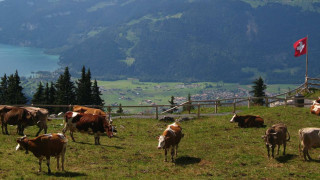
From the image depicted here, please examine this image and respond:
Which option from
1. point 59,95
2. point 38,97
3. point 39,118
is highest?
point 59,95

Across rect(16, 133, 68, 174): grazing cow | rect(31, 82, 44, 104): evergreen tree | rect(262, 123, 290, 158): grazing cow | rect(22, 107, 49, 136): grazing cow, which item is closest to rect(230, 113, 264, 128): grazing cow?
rect(262, 123, 290, 158): grazing cow

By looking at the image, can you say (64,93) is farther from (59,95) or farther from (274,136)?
(274,136)

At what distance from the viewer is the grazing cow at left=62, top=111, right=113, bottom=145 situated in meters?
26.3

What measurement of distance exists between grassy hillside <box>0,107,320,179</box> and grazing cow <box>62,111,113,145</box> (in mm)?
827

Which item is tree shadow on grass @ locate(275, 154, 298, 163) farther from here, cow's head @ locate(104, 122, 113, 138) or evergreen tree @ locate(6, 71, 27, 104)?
evergreen tree @ locate(6, 71, 27, 104)

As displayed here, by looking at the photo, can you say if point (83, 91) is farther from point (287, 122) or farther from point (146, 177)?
point (146, 177)

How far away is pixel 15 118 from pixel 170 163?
37.6 ft

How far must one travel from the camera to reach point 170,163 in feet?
71.6

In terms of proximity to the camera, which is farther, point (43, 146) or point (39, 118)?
point (39, 118)

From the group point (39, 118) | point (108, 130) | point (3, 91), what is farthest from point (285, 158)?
point (3, 91)

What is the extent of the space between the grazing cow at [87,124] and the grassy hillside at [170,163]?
83cm

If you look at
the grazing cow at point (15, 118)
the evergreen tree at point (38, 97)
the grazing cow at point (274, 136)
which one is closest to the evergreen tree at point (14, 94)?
the evergreen tree at point (38, 97)

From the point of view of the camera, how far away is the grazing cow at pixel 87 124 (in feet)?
86.4

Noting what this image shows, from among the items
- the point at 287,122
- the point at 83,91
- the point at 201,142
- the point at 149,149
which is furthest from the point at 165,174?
the point at 83,91
